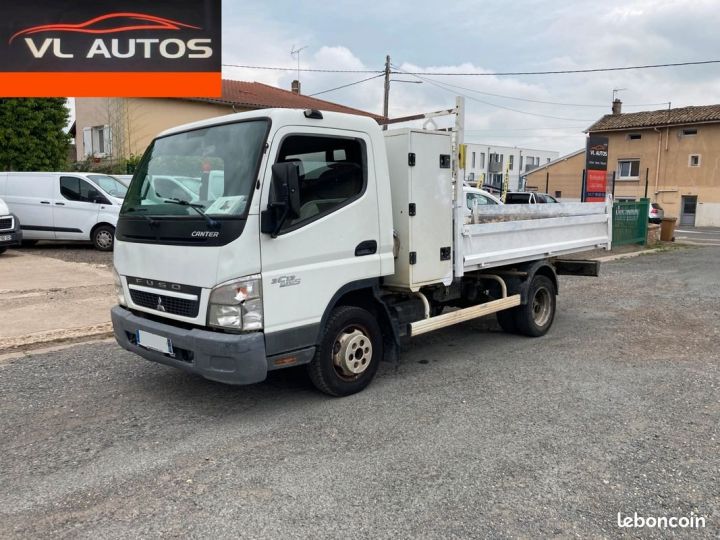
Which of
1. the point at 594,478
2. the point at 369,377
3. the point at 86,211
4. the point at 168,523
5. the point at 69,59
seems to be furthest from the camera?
the point at 69,59

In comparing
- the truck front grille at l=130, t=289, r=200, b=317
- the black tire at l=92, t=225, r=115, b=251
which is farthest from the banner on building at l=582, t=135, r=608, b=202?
the truck front grille at l=130, t=289, r=200, b=317

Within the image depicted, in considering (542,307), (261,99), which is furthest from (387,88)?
(542,307)

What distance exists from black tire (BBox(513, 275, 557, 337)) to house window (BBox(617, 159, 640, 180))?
3394 centimetres

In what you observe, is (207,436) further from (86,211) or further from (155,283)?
(86,211)

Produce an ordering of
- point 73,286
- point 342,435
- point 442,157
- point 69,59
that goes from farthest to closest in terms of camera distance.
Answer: point 69,59, point 73,286, point 442,157, point 342,435

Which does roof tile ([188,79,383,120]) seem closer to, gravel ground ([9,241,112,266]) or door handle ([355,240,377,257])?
gravel ground ([9,241,112,266])

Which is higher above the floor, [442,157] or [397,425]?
[442,157]

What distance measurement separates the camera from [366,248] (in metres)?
4.62

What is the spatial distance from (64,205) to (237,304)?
11.5 m

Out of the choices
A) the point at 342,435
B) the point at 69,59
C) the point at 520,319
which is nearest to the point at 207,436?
the point at 342,435

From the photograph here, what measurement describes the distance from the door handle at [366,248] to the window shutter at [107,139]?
24.1 metres

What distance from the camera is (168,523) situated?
9.67 feet

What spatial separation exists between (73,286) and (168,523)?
24.4ft

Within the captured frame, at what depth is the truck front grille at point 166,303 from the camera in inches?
159
